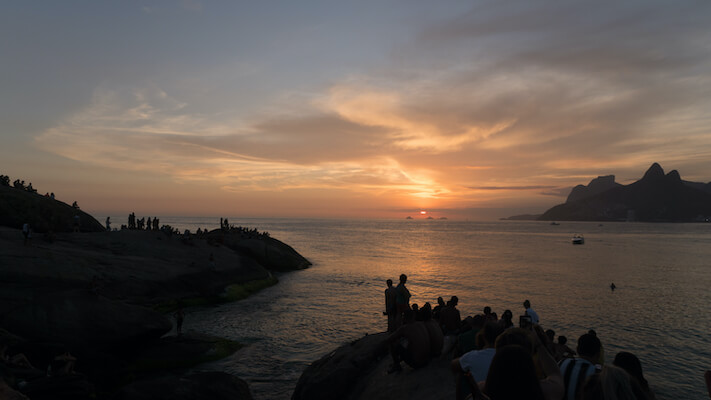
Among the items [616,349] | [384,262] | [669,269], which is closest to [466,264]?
[384,262]

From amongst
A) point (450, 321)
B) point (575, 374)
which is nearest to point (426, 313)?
point (450, 321)

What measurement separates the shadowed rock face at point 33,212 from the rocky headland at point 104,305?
0.10 m

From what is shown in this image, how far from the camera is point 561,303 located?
1243 inches

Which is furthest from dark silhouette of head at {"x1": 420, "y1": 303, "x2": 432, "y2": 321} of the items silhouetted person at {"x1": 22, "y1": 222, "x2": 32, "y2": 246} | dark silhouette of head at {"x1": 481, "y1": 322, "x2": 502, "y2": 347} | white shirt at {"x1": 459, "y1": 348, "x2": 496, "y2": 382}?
silhouetted person at {"x1": 22, "y1": 222, "x2": 32, "y2": 246}

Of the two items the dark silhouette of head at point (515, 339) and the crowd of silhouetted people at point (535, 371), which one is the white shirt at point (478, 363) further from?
the dark silhouette of head at point (515, 339)

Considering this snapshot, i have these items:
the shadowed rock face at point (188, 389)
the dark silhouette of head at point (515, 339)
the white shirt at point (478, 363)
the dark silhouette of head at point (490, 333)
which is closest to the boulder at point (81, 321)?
the shadowed rock face at point (188, 389)

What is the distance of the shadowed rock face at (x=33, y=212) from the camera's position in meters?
32.0

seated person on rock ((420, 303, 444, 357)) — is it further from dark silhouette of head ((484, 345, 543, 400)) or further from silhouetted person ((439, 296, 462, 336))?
dark silhouette of head ((484, 345, 543, 400))

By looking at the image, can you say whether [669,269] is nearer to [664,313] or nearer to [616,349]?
[664,313]

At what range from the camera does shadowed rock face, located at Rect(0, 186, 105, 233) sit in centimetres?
3200

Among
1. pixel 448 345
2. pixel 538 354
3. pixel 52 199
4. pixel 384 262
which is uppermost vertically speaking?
pixel 52 199

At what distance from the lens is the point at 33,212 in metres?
33.4

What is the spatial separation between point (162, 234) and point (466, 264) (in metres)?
44.9

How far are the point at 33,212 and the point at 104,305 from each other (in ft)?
77.0
